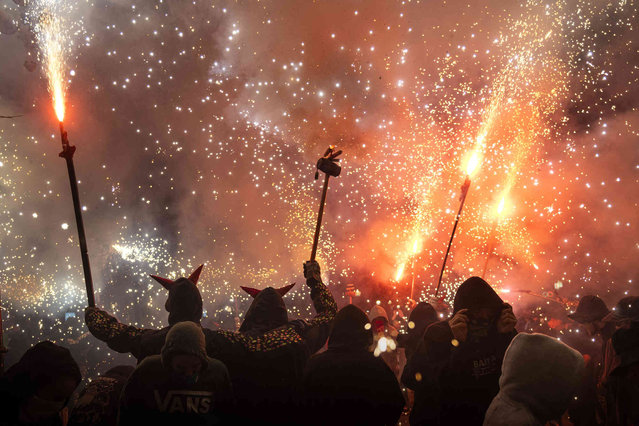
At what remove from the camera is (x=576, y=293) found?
10852 millimetres

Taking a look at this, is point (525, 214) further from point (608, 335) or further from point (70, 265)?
point (70, 265)

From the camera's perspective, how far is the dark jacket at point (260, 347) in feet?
Result: 7.30

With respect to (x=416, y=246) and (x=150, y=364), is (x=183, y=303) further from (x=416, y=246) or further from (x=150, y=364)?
(x=416, y=246)

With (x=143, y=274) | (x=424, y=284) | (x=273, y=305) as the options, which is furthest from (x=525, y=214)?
(x=143, y=274)

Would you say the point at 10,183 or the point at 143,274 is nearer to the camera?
the point at 10,183

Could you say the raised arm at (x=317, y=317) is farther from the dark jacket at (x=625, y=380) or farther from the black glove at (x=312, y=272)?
the dark jacket at (x=625, y=380)

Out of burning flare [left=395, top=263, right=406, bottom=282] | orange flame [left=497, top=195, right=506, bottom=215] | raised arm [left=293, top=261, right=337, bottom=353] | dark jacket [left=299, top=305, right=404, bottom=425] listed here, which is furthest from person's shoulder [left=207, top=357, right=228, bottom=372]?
orange flame [left=497, top=195, right=506, bottom=215]

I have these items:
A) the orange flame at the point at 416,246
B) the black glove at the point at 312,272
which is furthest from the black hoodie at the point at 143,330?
the orange flame at the point at 416,246

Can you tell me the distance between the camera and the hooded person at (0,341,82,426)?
1.75m

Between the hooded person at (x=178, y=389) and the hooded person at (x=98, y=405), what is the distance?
1.64ft

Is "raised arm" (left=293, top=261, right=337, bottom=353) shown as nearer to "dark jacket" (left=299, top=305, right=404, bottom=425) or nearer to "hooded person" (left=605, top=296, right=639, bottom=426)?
"dark jacket" (left=299, top=305, right=404, bottom=425)

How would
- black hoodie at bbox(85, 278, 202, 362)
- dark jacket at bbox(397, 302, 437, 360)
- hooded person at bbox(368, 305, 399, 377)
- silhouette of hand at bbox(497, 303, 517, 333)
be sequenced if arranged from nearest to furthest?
1. silhouette of hand at bbox(497, 303, 517, 333)
2. black hoodie at bbox(85, 278, 202, 362)
3. dark jacket at bbox(397, 302, 437, 360)
4. hooded person at bbox(368, 305, 399, 377)

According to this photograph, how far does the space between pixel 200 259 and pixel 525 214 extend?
455 inches

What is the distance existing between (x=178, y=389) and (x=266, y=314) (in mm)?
947
